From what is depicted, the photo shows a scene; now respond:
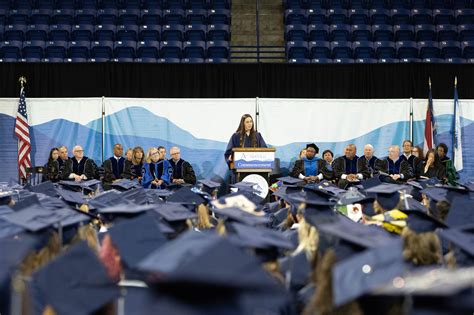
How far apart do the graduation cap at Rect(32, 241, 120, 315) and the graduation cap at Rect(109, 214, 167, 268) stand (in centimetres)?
55

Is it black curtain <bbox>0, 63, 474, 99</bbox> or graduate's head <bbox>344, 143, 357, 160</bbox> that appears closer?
graduate's head <bbox>344, 143, 357, 160</bbox>

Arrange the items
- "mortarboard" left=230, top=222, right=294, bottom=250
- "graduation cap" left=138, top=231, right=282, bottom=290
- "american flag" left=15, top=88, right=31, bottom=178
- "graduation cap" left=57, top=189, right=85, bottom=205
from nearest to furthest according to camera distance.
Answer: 1. "graduation cap" left=138, top=231, right=282, bottom=290
2. "mortarboard" left=230, top=222, right=294, bottom=250
3. "graduation cap" left=57, top=189, right=85, bottom=205
4. "american flag" left=15, top=88, right=31, bottom=178

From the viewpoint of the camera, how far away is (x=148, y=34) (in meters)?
16.7

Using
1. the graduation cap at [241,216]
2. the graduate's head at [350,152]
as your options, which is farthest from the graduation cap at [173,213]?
the graduate's head at [350,152]

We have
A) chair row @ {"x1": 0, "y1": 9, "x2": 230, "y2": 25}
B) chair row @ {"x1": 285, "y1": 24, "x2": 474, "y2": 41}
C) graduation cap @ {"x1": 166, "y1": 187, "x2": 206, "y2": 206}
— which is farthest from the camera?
chair row @ {"x1": 0, "y1": 9, "x2": 230, "y2": 25}

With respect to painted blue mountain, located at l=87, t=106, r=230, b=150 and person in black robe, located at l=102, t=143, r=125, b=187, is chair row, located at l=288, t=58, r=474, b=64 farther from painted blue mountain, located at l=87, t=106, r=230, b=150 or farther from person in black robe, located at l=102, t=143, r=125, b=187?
person in black robe, located at l=102, t=143, r=125, b=187

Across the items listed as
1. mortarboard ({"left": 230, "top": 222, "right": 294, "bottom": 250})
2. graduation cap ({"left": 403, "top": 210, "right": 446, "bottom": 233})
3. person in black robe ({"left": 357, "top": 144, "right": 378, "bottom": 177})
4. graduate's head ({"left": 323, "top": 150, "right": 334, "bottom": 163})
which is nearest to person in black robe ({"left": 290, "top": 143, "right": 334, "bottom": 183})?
person in black robe ({"left": 357, "top": 144, "right": 378, "bottom": 177})

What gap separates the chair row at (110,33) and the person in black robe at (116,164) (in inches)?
119

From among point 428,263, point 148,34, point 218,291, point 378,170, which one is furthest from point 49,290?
point 148,34

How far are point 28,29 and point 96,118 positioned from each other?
2818mm

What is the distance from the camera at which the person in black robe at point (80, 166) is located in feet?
45.5

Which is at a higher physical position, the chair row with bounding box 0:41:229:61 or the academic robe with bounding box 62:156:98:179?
the chair row with bounding box 0:41:229:61

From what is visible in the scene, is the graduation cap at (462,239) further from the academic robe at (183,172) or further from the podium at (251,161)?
the academic robe at (183,172)

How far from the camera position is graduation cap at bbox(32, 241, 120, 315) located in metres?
4.38
